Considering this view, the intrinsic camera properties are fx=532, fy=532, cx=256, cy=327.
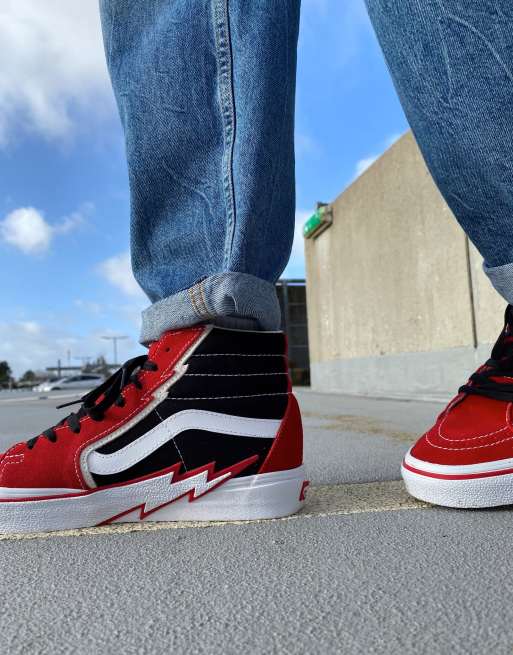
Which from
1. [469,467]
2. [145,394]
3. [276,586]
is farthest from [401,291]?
[276,586]

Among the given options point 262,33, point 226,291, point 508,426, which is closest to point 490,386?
point 508,426

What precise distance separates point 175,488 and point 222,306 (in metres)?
0.27

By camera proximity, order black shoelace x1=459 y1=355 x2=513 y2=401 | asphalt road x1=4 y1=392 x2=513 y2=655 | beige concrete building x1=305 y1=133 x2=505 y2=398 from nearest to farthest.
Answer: asphalt road x1=4 y1=392 x2=513 y2=655 → black shoelace x1=459 y1=355 x2=513 y2=401 → beige concrete building x1=305 y1=133 x2=505 y2=398

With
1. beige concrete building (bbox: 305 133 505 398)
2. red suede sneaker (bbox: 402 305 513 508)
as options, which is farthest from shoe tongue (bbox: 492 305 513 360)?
beige concrete building (bbox: 305 133 505 398)

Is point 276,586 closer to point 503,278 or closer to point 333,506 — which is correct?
point 333,506

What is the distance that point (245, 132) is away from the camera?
77 centimetres

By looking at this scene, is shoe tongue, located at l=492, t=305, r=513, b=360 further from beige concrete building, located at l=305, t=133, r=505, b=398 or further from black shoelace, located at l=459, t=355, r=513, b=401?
beige concrete building, located at l=305, t=133, r=505, b=398

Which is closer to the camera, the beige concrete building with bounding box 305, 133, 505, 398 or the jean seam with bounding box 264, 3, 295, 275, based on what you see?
the jean seam with bounding box 264, 3, 295, 275

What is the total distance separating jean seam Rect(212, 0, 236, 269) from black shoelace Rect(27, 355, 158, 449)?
0.22 meters

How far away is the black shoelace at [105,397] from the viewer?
0.79m

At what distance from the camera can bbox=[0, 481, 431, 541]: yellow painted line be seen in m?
0.72

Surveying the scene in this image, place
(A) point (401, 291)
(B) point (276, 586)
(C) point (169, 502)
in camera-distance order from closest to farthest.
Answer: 1. (B) point (276, 586)
2. (C) point (169, 502)
3. (A) point (401, 291)

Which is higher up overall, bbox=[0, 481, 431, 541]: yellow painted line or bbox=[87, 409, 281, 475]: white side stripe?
bbox=[87, 409, 281, 475]: white side stripe

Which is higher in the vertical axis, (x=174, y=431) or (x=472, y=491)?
(x=174, y=431)
